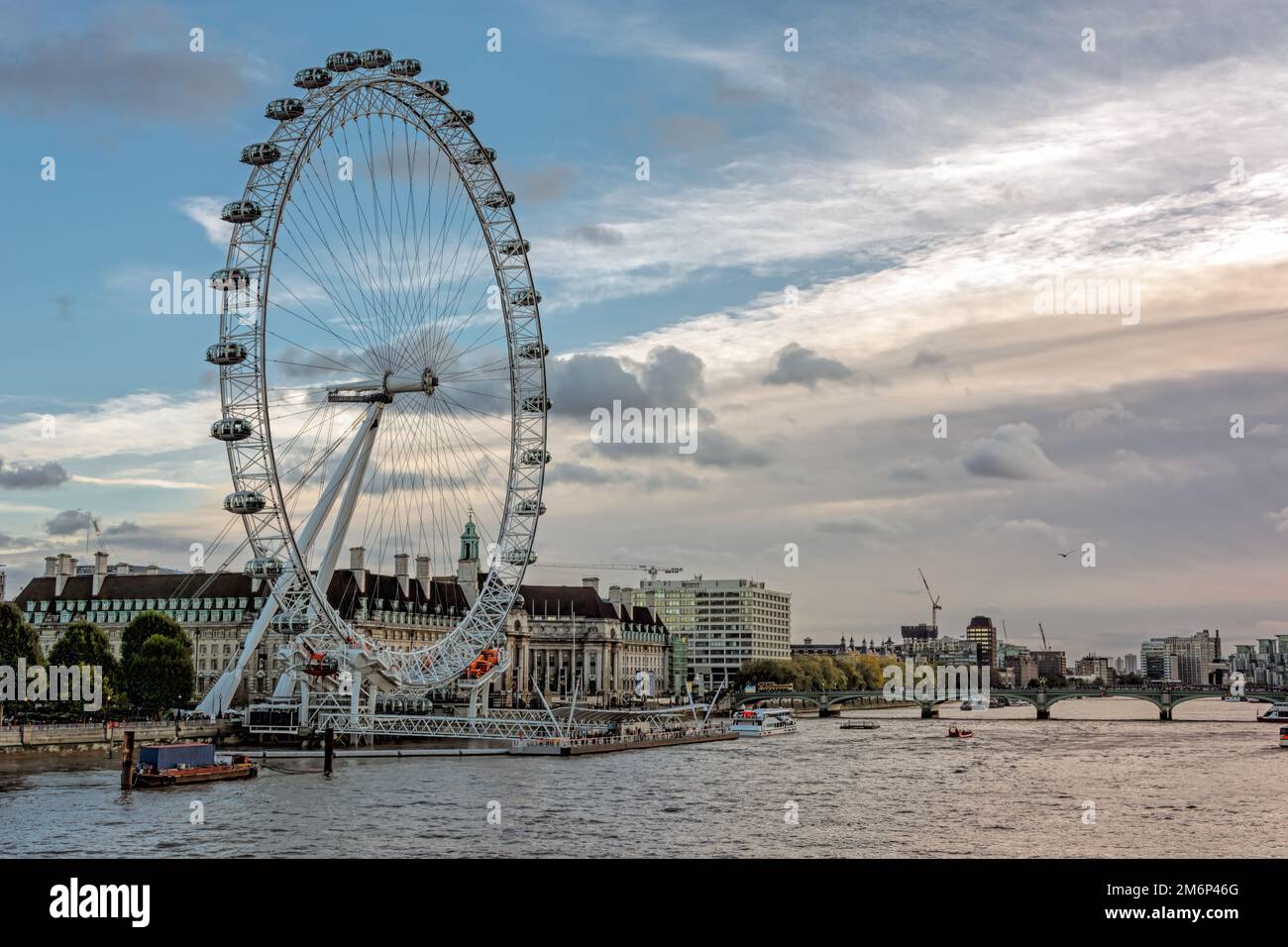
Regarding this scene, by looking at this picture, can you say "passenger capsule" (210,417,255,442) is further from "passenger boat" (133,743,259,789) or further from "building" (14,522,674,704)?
"building" (14,522,674,704)

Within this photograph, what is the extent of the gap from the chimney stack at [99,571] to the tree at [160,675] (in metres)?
40.7

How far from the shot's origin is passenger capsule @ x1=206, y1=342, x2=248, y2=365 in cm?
6719

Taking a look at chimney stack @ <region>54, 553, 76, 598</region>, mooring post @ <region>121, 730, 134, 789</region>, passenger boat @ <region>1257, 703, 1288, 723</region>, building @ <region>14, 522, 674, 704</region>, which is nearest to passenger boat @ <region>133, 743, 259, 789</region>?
mooring post @ <region>121, 730, 134, 789</region>

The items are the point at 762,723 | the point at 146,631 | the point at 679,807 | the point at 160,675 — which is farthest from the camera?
the point at 762,723

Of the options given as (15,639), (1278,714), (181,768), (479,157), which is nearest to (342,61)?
(479,157)

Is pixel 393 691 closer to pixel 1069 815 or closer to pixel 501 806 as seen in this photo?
pixel 501 806

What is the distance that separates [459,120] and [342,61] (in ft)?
34.4

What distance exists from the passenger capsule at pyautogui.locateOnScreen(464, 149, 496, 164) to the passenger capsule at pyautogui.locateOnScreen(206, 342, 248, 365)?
21.1 m

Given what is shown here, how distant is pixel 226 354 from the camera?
67250 millimetres

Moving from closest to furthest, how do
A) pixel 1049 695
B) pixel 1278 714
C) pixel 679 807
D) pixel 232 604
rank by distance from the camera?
1. pixel 679 807
2. pixel 1278 714
3. pixel 232 604
4. pixel 1049 695

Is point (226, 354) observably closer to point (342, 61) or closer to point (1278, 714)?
point (342, 61)

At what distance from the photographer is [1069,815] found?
55.3 m

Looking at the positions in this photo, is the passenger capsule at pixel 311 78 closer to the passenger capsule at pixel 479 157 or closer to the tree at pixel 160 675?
the passenger capsule at pixel 479 157
